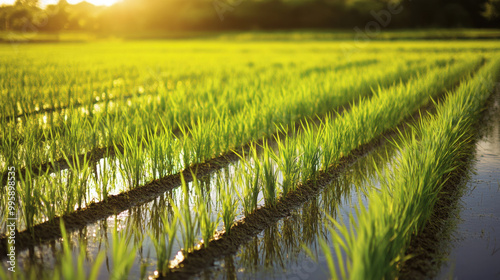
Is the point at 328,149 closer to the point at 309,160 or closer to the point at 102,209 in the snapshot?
the point at 309,160

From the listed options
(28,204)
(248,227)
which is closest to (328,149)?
(248,227)

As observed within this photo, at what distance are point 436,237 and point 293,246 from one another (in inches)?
34.0

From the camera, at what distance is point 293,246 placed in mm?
2332

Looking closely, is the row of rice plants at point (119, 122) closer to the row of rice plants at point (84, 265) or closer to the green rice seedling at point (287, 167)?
the row of rice plants at point (84, 265)

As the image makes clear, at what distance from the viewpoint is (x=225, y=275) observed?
6.70 ft

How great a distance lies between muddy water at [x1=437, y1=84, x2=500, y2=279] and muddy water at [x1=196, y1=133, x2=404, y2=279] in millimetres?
600

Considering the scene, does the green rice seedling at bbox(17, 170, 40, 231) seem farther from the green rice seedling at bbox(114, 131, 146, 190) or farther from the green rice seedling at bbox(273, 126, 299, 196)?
the green rice seedling at bbox(273, 126, 299, 196)

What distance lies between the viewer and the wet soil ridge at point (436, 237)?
6.85 feet

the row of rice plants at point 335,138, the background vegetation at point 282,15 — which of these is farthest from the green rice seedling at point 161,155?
the background vegetation at point 282,15

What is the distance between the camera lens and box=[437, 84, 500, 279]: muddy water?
2119mm

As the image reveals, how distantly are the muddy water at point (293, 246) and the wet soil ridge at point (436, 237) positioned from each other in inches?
16.1

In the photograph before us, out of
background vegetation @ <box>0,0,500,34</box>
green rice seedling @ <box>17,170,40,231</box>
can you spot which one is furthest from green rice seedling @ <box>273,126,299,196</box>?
background vegetation @ <box>0,0,500,34</box>

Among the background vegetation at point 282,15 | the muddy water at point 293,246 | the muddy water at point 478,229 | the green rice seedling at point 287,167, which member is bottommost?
the muddy water at point 478,229

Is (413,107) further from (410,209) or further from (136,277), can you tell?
(136,277)
